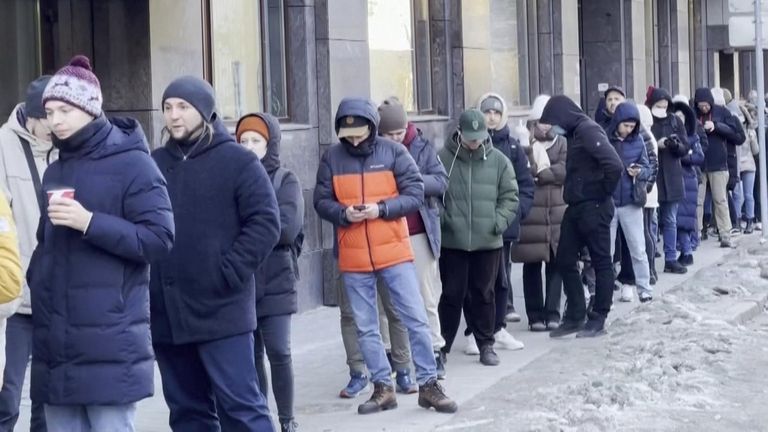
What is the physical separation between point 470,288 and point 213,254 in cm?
405

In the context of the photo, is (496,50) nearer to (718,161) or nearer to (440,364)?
(718,161)

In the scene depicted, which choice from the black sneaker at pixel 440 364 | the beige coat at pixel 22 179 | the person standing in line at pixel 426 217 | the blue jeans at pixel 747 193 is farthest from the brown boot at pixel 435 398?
the blue jeans at pixel 747 193

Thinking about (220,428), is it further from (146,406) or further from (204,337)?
(146,406)

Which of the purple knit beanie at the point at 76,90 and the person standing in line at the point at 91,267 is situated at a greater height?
the purple knit beanie at the point at 76,90

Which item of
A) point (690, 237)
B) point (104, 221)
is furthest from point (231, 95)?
point (104, 221)

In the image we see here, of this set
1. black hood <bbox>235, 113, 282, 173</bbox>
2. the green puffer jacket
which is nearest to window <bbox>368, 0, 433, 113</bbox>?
the green puffer jacket

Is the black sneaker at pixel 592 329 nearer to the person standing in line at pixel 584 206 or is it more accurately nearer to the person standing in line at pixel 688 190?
the person standing in line at pixel 584 206

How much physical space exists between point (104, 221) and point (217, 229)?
1.07m

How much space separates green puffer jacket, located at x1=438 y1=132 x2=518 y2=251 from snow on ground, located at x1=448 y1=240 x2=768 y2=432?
946 mm

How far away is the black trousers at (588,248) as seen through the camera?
11500mm

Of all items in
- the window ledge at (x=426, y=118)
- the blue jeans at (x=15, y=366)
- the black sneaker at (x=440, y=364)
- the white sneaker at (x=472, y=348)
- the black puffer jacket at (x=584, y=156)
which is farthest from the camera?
the window ledge at (x=426, y=118)

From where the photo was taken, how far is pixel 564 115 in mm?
11508

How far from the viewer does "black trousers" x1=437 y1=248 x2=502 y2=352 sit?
1017cm

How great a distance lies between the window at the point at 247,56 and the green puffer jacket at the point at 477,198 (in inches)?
116
